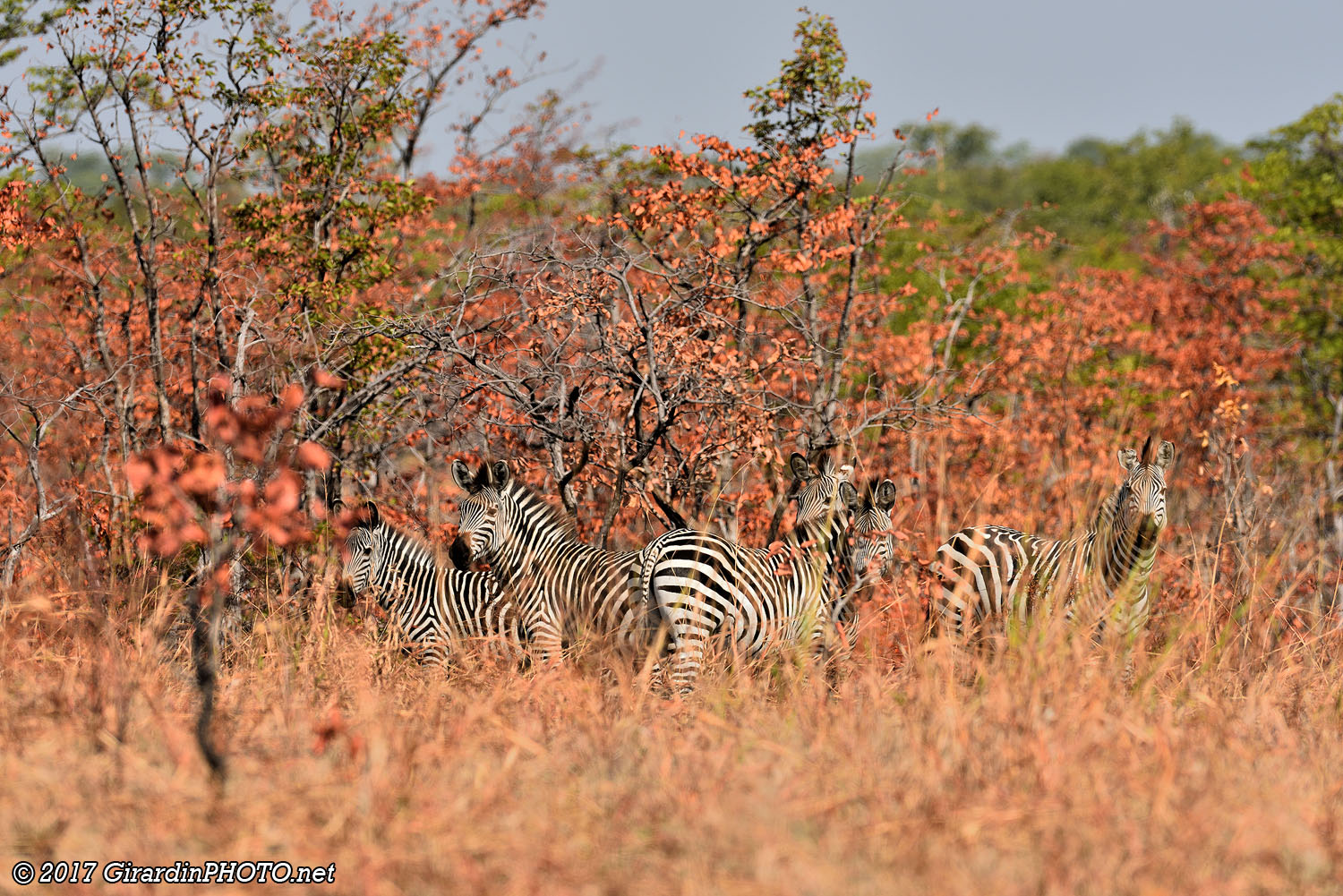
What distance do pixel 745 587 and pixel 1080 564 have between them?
2197 mm

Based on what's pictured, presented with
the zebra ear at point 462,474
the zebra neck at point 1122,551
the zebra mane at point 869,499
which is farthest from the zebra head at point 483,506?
the zebra neck at point 1122,551

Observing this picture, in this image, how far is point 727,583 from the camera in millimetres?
6566

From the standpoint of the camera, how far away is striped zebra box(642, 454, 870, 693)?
21.1ft

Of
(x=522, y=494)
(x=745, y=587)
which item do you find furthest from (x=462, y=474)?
(x=745, y=587)

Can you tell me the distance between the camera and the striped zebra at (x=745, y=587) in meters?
6.42

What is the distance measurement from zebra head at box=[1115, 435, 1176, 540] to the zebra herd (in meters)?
0.01

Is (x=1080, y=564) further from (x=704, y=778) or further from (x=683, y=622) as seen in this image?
(x=704, y=778)

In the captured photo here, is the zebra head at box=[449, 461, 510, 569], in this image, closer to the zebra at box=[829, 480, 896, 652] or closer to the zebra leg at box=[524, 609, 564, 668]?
the zebra leg at box=[524, 609, 564, 668]

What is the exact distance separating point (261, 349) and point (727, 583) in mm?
5302

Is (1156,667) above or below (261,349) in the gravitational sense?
below

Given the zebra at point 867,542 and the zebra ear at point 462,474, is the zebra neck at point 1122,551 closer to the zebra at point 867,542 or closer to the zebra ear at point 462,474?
the zebra at point 867,542

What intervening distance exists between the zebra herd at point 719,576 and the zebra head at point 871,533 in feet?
0.04

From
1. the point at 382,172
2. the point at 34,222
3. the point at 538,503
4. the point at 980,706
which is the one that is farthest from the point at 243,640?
the point at 382,172

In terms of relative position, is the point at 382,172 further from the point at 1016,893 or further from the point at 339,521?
the point at 1016,893
